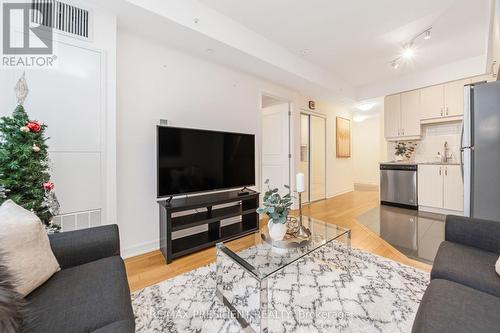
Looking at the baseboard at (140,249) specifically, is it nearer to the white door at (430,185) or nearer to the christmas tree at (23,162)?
the christmas tree at (23,162)

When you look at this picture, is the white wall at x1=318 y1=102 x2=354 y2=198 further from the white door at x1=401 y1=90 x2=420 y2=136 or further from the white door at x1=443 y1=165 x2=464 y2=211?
the white door at x1=443 y1=165 x2=464 y2=211

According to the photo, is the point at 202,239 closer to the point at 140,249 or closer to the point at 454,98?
the point at 140,249

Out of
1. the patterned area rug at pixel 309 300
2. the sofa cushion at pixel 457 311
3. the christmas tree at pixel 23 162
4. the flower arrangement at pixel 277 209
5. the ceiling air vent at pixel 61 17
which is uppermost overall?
the ceiling air vent at pixel 61 17

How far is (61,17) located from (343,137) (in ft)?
18.8

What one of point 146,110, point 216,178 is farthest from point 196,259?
point 146,110

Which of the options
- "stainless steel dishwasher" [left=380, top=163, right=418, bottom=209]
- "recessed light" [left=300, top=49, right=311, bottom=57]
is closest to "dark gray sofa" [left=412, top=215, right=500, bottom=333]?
"recessed light" [left=300, top=49, right=311, bottom=57]

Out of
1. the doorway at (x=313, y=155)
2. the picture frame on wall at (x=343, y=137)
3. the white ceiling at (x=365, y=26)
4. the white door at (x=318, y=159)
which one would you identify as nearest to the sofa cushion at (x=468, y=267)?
the white ceiling at (x=365, y=26)

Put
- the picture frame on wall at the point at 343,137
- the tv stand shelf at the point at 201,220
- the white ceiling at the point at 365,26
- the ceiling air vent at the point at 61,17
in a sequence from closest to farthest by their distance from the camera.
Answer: the ceiling air vent at the point at 61,17
the tv stand shelf at the point at 201,220
the white ceiling at the point at 365,26
the picture frame on wall at the point at 343,137

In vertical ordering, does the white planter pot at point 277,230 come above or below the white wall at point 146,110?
below

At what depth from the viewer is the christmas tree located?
1452 millimetres

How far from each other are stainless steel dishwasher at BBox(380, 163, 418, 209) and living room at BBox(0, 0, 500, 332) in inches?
1.9

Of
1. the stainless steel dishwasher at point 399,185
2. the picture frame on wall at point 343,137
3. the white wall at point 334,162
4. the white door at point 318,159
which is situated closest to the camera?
the stainless steel dishwasher at point 399,185

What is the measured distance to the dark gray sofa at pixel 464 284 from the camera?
0.82 meters

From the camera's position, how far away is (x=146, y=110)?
2.40 meters
